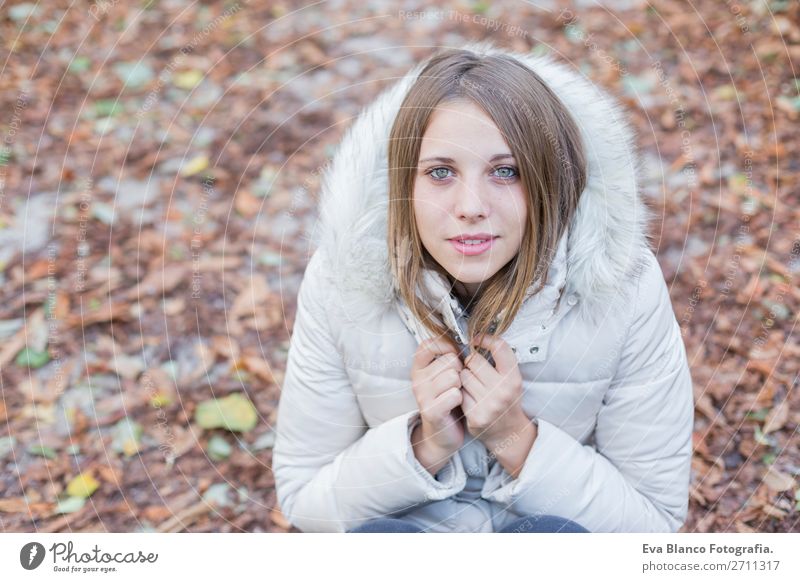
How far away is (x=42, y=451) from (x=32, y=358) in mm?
190

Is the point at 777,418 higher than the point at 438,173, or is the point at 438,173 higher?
the point at 438,173

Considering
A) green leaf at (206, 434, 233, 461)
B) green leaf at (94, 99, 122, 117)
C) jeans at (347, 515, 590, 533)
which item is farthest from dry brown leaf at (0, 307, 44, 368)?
jeans at (347, 515, 590, 533)

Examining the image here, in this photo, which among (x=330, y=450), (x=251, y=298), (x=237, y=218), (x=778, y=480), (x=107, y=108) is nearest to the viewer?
(x=330, y=450)

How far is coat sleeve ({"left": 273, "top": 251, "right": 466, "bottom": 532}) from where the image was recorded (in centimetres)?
87

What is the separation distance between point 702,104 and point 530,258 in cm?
101

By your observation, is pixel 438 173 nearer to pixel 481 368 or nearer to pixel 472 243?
pixel 472 243

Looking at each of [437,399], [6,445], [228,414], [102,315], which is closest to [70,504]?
[6,445]

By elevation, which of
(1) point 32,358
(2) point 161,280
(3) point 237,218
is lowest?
(1) point 32,358

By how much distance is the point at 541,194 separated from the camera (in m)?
0.77

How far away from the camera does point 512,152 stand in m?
0.74

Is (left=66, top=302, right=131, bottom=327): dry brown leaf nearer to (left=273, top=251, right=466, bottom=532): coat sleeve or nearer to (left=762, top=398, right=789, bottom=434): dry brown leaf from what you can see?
(left=273, top=251, right=466, bottom=532): coat sleeve

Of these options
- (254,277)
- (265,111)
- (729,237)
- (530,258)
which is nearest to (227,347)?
(254,277)

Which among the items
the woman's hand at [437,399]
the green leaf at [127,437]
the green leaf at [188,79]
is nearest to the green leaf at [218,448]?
the green leaf at [127,437]
